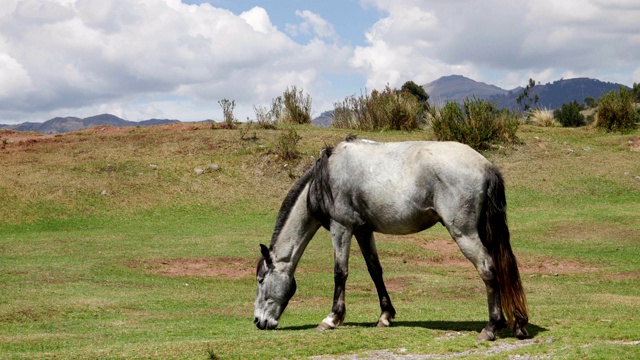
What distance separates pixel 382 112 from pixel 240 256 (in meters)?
18.5

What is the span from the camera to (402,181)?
1059 cm

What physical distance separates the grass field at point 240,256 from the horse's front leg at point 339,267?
54 centimetres

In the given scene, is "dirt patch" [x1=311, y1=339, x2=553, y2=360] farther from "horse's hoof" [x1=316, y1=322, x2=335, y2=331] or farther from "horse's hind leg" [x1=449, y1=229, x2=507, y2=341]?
"horse's hoof" [x1=316, y1=322, x2=335, y2=331]

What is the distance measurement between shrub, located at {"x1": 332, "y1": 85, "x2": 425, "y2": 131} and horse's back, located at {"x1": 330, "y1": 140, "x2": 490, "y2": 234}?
25745 millimetres

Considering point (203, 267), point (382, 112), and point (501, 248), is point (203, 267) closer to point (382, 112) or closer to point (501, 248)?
point (501, 248)

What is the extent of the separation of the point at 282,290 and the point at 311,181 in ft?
5.46

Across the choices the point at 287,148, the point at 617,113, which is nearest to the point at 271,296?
the point at 287,148

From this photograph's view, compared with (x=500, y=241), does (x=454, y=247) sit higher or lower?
lower

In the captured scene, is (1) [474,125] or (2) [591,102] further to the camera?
(2) [591,102]

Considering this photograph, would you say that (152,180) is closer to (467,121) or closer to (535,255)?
(467,121)

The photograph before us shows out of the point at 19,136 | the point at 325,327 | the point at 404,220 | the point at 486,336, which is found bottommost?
the point at 325,327

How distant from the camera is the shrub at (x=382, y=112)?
37.0m

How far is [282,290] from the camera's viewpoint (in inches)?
458

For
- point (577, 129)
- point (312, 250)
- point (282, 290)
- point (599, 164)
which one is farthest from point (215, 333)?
point (577, 129)
